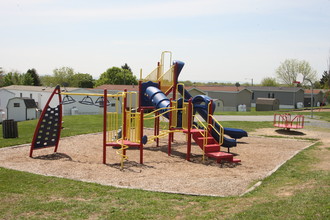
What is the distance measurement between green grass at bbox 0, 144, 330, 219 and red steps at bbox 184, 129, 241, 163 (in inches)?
115

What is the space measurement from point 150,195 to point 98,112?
30490 mm

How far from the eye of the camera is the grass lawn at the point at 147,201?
6398 mm

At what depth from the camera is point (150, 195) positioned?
312 inches

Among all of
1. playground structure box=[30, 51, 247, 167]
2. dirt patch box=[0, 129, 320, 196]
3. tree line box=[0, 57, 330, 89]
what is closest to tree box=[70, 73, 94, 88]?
tree line box=[0, 57, 330, 89]

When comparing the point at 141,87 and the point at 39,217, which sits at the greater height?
the point at 141,87

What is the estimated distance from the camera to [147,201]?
741 cm

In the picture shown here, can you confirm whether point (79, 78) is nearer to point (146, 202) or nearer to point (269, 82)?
point (269, 82)

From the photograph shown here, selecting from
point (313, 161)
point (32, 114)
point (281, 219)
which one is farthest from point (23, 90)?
point (281, 219)

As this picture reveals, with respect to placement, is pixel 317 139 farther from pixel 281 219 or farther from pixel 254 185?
pixel 281 219

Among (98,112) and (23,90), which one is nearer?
(98,112)

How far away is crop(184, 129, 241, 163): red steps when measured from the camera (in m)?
12.0

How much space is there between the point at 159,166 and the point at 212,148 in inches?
93.4

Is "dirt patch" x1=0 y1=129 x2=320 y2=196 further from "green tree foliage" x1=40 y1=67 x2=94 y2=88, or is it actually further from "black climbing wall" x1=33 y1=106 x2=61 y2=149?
"green tree foliage" x1=40 y1=67 x2=94 y2=88

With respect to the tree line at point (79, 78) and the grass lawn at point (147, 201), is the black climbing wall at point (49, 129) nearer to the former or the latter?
the grass lawn at point (147, 201)
